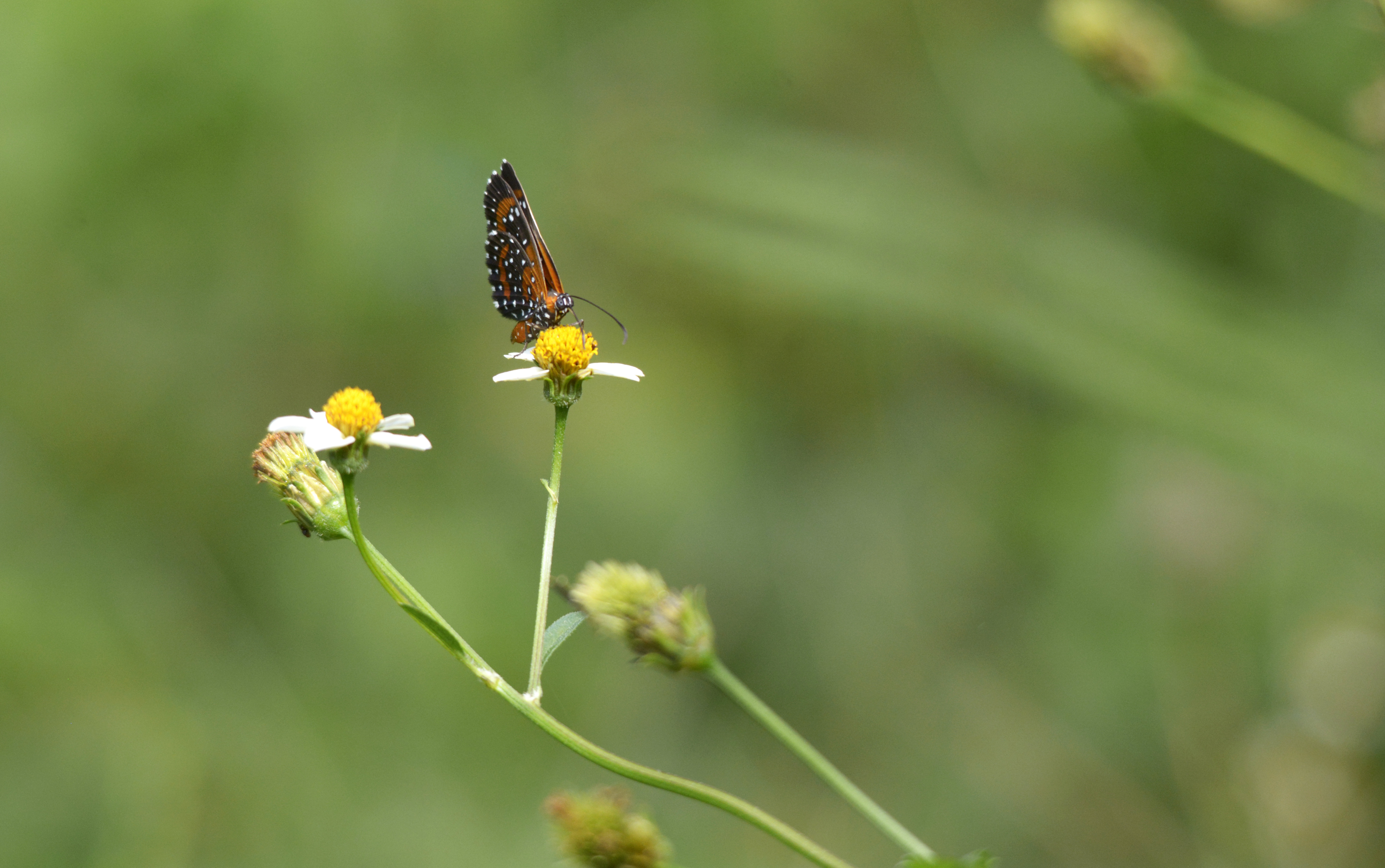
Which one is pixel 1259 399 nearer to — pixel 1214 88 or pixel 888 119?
pixel 1214 88

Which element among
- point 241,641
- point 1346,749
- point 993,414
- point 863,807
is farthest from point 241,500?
point 1346,749

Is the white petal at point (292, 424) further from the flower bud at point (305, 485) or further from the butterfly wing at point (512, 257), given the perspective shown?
the butterfly wing at point (512, 257)

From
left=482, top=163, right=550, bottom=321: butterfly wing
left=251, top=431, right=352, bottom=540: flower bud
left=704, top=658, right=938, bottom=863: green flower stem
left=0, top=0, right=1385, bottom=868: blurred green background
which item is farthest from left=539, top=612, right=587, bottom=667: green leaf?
left=0, top=0, right=1385, bottom=868: blurred green background

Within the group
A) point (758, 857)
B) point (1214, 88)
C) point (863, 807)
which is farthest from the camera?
point (758, 857)

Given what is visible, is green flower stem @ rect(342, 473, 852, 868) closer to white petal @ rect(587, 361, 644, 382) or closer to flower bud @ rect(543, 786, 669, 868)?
flower bud @ rect(543, 786, 669, 868)

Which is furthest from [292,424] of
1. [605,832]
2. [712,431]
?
[712,431]

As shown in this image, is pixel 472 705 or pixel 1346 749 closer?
pixel 1346 749
